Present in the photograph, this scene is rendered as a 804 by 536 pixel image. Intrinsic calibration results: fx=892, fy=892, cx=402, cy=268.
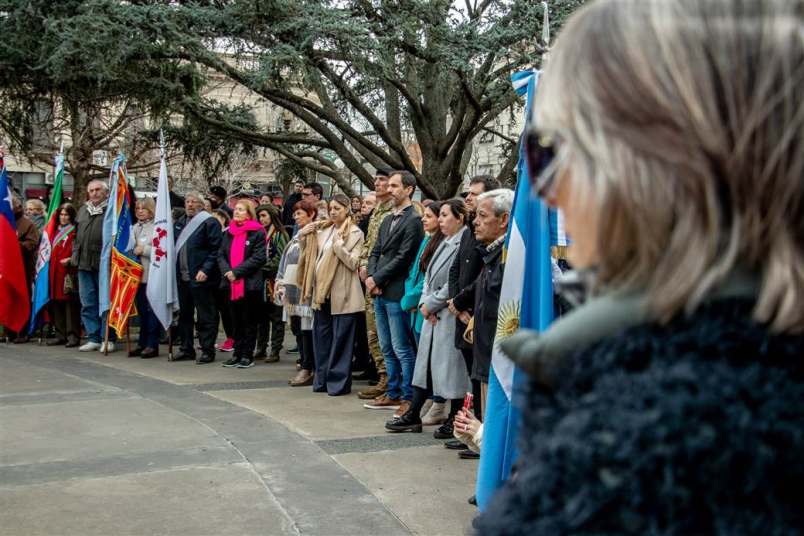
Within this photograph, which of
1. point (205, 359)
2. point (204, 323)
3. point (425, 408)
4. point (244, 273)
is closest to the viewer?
point (425, 408)

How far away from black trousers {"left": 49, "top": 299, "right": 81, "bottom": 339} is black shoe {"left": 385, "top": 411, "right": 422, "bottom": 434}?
6422 mm

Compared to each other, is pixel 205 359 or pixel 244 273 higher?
pixel 244 273

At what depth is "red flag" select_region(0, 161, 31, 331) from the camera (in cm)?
1153

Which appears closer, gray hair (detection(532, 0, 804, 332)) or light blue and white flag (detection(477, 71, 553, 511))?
gray hair (detection(532, 0, 804, 332))

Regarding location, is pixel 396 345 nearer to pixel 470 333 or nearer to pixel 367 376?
pixel 470 333

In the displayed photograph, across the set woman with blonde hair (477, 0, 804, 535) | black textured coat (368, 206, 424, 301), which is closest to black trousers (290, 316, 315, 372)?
black textured coat (368, 206, 424, 301)

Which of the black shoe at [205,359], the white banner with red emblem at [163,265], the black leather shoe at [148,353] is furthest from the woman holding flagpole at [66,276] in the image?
the black shoe at [205,359]

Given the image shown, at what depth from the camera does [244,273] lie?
32.2 feet

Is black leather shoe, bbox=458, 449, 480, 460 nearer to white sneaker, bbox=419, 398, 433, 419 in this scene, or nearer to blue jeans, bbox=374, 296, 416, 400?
white sneaker, bbox=419, 398, 433, 419

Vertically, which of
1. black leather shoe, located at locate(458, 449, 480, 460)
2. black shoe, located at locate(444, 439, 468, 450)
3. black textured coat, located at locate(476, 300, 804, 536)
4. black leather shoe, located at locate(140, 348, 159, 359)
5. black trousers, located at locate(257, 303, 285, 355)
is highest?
black textured coat, located at locate(476, 300, 804, 536)

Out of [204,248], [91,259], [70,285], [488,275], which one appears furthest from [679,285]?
[70,285]

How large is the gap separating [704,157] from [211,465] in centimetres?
498

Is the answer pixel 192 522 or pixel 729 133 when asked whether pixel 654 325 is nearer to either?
pixel 729 133

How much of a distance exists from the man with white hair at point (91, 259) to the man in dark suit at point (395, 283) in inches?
192
